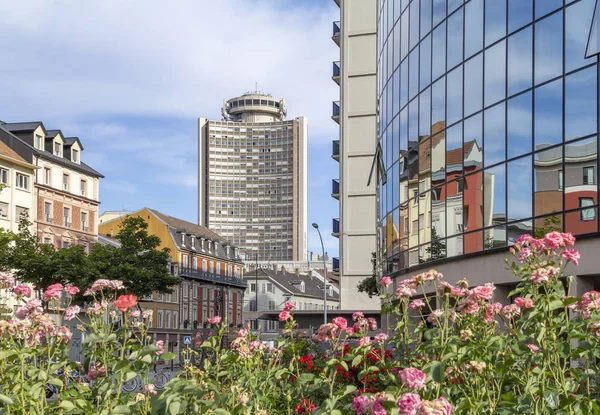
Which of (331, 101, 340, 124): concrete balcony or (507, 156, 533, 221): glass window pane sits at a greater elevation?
(331, 101, 340, 124): concrete balcony

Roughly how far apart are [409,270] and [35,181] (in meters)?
43.9

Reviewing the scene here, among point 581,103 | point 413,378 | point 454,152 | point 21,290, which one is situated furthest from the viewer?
point 454,152

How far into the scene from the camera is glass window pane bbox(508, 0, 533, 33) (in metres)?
19.1

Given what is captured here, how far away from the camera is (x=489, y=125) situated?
20984mm

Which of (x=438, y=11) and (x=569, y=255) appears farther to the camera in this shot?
(x=438, y=11)

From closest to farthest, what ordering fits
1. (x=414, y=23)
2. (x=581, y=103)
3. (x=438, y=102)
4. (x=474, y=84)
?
(x=581, y=103)
(x=474, y=84)
(x=438, y=102)
(x=414, y=23)

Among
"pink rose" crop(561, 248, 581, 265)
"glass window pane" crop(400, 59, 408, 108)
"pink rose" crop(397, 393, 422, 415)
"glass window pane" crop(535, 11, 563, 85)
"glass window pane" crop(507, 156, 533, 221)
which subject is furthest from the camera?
"glass window pane" crop(400, 59, 408, 108)

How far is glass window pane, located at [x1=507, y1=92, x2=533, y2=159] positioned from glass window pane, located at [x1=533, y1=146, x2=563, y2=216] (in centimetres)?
54

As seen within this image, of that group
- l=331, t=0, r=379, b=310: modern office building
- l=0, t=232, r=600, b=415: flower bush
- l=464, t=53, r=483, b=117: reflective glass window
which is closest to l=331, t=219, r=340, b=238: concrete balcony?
l=331, t=0, r=379, b=310: modern office building

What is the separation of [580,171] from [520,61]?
334cm

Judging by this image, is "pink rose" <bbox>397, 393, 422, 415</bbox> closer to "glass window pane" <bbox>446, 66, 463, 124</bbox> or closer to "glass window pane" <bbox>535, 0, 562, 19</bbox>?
"glass window pane" <bbox>535, 0, 562, 19</bbox>

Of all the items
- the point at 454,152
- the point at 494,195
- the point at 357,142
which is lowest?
the point at 494,195

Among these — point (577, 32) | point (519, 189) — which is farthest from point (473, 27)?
point (519, 189)

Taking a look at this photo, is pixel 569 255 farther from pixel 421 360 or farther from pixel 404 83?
pixel 404 83
